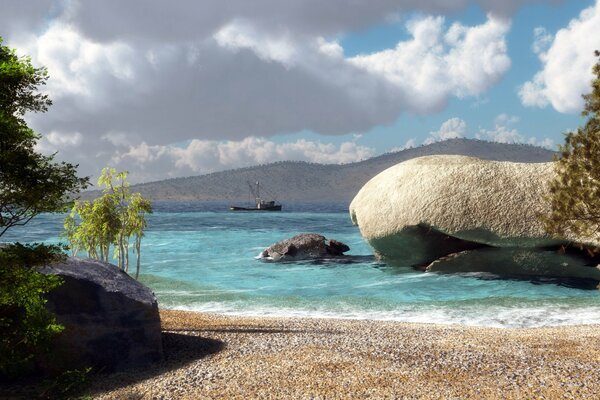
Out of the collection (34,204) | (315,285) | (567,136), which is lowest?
(315,285)

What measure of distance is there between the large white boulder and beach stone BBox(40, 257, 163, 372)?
1529 cm

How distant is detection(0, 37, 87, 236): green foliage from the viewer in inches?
288

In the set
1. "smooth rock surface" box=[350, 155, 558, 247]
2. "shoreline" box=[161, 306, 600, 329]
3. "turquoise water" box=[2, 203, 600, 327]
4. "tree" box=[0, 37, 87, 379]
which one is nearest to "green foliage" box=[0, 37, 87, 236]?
"tree" box=[0, 37, 87, 379]

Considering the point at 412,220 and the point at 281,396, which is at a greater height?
the point at 412,220

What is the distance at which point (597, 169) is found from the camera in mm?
11211

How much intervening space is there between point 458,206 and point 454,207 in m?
0.17

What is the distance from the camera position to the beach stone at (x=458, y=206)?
898 inches

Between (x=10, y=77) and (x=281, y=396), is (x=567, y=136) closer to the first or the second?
(x=281, y=396)

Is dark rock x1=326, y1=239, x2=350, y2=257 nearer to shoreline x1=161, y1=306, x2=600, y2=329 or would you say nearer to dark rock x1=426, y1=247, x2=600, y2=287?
dark rock x1=426, y1=247, x2=600, y2=287

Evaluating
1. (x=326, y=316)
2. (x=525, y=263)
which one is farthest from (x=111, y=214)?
(x=525, y=263)

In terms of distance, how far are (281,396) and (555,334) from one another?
7874mm

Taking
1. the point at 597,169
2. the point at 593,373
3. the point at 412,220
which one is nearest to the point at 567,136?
the point at 597,169

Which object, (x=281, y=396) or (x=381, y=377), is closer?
(x=281, y=396)

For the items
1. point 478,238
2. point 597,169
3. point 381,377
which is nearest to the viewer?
point 381,377
